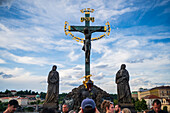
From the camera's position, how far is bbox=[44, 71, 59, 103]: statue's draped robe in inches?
400

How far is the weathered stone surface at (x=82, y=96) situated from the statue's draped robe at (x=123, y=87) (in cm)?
142

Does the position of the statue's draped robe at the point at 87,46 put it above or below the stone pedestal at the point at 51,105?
above

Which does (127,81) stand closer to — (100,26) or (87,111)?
(100,26)

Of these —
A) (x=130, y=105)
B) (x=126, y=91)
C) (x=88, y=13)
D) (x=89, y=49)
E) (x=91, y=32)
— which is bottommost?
(x=130, y=105)

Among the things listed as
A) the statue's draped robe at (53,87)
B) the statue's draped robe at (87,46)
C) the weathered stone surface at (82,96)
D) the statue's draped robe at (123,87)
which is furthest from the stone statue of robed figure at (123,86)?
the statue's draped robe at (53,87)

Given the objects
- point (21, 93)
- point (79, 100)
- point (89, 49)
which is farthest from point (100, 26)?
point (21, 93)

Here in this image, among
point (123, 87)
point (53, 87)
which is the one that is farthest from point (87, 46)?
point (123, 87)

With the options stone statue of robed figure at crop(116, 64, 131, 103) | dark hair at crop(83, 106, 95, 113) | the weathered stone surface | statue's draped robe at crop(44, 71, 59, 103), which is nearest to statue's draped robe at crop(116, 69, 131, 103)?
stone statue of robed figure at crop(116, 64, 131, 103)

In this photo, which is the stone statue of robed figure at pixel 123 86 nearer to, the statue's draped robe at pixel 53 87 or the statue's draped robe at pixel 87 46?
the statue's draped robe at pixel 87 46

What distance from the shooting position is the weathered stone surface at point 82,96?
432 inches

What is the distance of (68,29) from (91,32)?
1724 mm

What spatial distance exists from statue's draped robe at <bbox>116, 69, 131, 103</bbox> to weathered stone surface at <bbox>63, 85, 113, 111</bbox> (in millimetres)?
1420

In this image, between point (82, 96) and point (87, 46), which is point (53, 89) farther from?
point (87, 46)

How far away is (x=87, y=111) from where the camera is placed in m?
2.66
